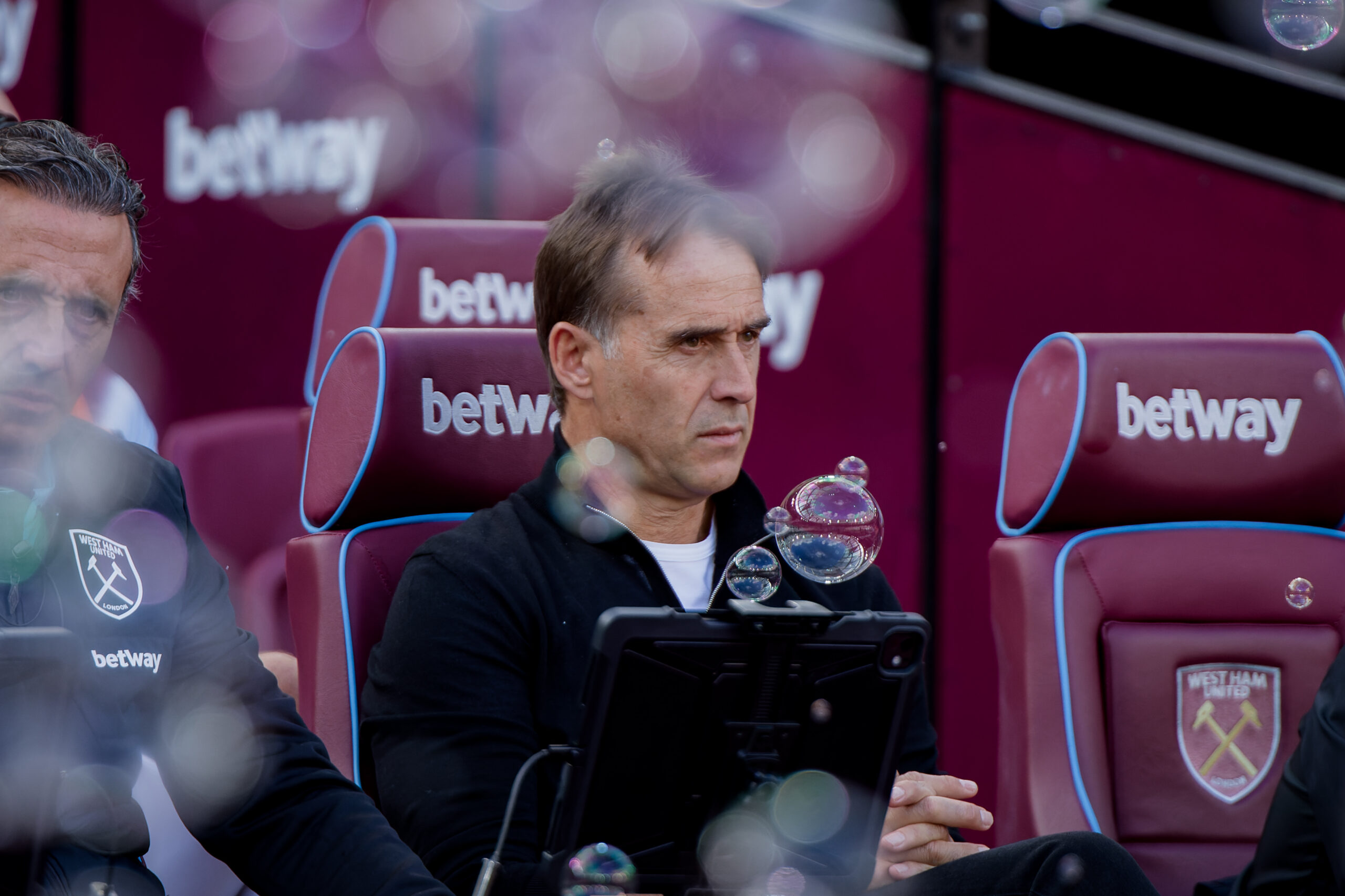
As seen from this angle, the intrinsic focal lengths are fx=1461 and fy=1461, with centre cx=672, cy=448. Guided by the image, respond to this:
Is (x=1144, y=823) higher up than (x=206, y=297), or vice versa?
(x=206, y=297)

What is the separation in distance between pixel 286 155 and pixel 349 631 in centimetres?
234

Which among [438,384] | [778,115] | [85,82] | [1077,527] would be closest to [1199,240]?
[778,115]

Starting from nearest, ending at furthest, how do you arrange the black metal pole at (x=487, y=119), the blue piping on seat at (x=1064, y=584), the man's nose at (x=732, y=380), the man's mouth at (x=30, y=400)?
the man's mouth at (x=30, y=400) → the man's nose at (x=732, y=380) → the blue piping on seat at (x=1064, y=584) → the black metal pole at (x=487, y=119)

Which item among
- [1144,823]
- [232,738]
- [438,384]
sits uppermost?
[438,384]

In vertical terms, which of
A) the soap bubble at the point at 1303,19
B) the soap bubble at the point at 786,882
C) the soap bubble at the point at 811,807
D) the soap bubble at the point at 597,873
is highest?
the soap bubble at the point at 1303,19

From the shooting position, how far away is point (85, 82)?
3.87 m

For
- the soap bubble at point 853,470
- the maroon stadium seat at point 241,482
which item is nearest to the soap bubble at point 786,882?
the soap bubble at point 853,470

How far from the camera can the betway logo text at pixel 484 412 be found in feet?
6.04

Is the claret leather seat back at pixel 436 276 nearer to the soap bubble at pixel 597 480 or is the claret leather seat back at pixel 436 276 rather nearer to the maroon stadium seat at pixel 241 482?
the soap bubble at pixel 597 480

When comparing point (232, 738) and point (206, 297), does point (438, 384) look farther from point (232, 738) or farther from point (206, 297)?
point (206, 297)

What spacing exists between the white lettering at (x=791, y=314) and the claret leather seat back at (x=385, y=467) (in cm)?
186

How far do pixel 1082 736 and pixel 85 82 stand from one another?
3.11 metres

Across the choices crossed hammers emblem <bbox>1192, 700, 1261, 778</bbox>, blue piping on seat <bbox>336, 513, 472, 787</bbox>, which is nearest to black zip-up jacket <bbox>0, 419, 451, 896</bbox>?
blue piping on seat <bbox>336, 513, 472, 787</bbox>

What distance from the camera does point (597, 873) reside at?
102 cm
